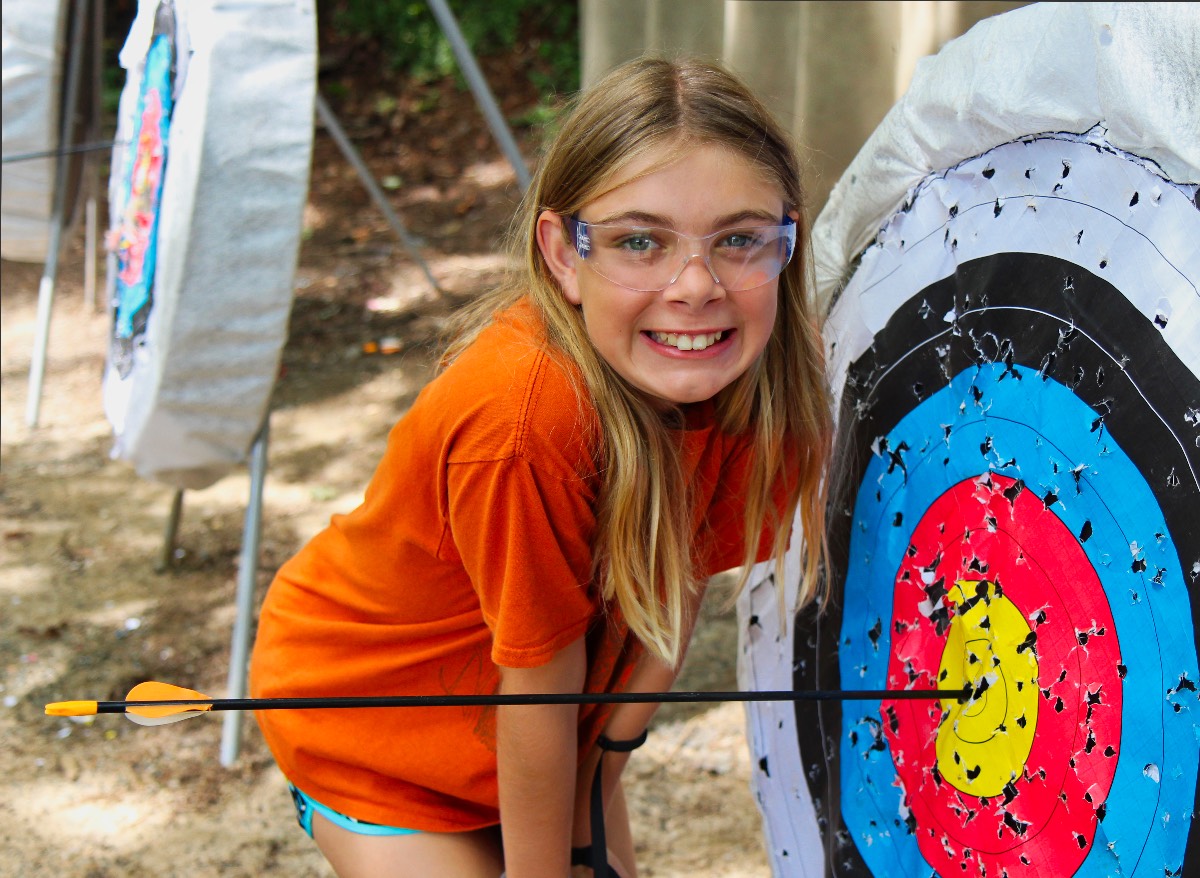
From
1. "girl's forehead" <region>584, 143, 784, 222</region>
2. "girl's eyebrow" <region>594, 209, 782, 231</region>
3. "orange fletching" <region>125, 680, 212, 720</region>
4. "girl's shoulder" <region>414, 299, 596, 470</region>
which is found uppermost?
"girl's forehead" <region>584, 143, 784, 222</region>

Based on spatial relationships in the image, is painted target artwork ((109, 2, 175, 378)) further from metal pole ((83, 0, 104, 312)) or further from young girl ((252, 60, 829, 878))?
metal pole ((83, 0, 104, 312))

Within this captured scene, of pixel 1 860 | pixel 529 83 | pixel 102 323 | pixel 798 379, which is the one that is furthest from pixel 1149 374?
pixel 529 83

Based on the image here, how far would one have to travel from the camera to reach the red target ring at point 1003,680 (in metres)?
1.05

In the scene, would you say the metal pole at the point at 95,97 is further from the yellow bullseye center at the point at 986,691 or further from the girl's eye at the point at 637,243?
the yellow bullseye center at the point at 986,691

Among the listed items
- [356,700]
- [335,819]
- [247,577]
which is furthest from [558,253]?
[247,577]

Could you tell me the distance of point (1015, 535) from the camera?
1.14 m

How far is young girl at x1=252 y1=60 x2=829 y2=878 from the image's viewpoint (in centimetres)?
109

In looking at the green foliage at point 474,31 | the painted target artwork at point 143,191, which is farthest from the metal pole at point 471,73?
the green foliage at point 474,31

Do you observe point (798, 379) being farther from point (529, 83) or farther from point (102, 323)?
point (529, 83)

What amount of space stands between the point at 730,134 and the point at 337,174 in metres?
4.97

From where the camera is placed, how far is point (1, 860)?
203 centimetres

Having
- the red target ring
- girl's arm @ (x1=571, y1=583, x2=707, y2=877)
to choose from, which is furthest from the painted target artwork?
the red target ring

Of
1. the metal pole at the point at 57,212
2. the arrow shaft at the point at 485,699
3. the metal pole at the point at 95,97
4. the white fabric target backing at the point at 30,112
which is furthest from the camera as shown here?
the metal pole at the point at 95,97

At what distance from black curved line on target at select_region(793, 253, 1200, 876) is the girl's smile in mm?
200
